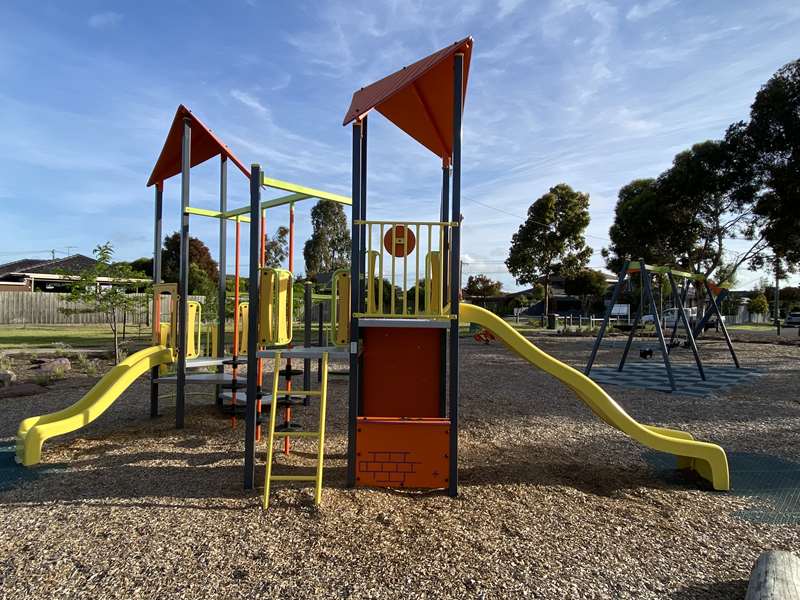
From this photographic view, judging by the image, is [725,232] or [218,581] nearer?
[218,581]

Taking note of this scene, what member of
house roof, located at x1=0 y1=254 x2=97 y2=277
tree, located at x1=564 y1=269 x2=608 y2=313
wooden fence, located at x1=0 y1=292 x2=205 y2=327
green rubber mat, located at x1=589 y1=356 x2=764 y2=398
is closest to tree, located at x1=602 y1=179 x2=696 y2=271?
green rubber mat, located at x1=589 y1=356 x2=764 y2=398

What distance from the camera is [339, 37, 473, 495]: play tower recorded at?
424cm

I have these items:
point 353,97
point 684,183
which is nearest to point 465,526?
point 353,97

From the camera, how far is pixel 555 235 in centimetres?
3347

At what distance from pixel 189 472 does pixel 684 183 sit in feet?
72.2

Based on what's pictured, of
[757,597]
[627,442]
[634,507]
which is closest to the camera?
[757,597]

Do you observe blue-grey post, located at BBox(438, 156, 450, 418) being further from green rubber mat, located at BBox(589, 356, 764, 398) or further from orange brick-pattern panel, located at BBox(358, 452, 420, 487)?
green rubber mat, located at BBox(589, 356, 764, 398)

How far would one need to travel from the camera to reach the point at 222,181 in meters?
7.14

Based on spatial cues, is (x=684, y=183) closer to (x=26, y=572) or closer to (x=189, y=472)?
(x=189, y=472)

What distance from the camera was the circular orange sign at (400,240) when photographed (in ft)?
14.6

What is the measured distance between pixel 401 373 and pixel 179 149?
Result: 14.1ft

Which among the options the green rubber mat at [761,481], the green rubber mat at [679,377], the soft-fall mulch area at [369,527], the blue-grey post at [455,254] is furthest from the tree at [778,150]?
the blue-grey post at [455,254]

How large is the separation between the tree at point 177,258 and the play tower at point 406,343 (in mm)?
37452

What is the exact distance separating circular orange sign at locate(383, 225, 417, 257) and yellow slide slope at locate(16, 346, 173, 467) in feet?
9.90
